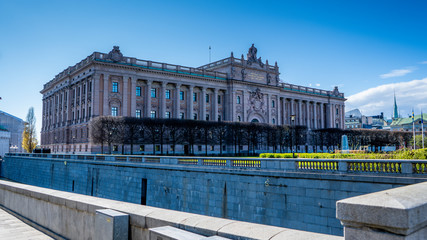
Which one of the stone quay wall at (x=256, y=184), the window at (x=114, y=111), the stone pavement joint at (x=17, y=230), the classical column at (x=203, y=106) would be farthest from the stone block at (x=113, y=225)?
the classical column at (x=203, y=106)

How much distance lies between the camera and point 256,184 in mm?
20031

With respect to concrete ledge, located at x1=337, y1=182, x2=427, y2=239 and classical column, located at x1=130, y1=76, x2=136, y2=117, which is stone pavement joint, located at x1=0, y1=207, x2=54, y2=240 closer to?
concrete ledge, located at x1=337, y1=182, x2=427, y2=239

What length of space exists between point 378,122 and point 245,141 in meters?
142

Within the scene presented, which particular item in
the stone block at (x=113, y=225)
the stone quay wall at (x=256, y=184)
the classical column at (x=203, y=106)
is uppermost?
the classical column at (x=203, y=106)

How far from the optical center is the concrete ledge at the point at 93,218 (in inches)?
165

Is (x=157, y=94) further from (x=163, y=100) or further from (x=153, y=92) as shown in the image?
(x=163, y=100)

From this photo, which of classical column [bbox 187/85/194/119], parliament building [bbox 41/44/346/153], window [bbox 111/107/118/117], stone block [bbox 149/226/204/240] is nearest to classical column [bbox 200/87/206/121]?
parliament building [bbox 41/44/346/153]

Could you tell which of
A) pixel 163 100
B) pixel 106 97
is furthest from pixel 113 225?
pixel 163 100

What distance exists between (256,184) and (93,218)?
48.2 feet

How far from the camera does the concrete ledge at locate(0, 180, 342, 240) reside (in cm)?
418

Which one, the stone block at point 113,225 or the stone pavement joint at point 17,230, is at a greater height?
the stone block at point 113,225

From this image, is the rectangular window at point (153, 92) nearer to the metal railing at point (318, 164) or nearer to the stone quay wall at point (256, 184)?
the stone quay wall at point (256, 184)

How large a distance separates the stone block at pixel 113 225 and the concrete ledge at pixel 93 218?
0.14 metres

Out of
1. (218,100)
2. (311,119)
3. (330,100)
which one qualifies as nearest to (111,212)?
(218,100)
